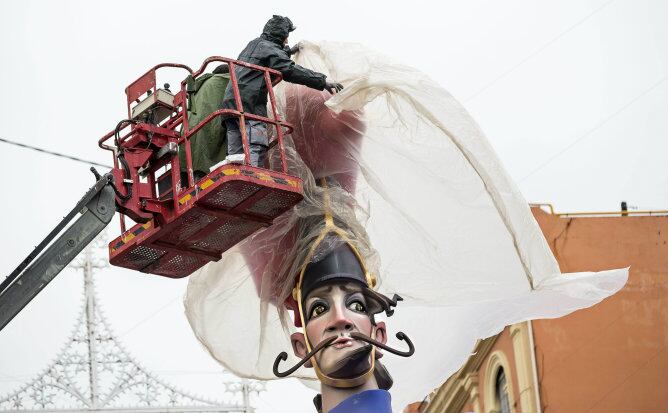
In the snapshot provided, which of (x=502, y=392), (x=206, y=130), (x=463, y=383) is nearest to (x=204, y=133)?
(x=206, y=130)

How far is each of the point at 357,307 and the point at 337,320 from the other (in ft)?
1.12

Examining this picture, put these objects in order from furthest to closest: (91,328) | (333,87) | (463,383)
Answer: (463,383)
(91,328)
(333,87)

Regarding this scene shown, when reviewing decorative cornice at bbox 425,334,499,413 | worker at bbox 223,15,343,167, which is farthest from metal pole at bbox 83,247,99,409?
decorative cornice at bbox 425,334,499,413

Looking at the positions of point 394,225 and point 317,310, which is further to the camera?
point 394,225

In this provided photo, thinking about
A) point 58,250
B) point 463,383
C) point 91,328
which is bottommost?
point 58,250

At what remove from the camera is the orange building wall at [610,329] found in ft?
115

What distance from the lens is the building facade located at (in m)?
35.0

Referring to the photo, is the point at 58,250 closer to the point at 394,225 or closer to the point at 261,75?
the point at 261,75

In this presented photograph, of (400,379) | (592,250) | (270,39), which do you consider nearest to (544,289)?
(400,379)

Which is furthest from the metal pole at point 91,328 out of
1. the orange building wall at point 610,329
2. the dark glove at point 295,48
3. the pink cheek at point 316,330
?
the orange building wall at point 610,329

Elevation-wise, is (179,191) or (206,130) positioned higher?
(206,130)

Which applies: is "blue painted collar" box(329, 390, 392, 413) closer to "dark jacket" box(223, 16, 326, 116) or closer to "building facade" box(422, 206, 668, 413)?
"dark jacket" box(223, 16, 326, 116)

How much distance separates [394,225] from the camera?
62.3 ft

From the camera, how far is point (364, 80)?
57.6ft
